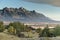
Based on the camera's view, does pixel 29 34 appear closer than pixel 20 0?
Yes

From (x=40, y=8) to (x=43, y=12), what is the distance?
0.29 meters

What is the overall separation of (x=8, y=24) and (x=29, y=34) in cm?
127

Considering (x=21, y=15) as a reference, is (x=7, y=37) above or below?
below

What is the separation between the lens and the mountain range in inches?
327

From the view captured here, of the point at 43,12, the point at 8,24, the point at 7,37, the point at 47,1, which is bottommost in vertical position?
the point at 7,37

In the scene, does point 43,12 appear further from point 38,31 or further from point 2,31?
point 2,31

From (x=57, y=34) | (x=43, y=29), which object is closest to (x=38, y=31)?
(x=43, y=29)

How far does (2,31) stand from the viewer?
8375 mm

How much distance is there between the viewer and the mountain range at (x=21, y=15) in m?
8.30

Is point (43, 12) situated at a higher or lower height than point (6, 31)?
higher

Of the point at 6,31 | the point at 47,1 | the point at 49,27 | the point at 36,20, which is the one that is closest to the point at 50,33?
the point at 49,27

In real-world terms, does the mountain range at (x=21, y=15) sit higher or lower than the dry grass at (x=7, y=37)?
higher

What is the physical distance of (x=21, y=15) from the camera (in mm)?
8289

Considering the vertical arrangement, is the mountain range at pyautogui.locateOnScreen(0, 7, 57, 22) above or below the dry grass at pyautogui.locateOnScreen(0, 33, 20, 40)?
above
